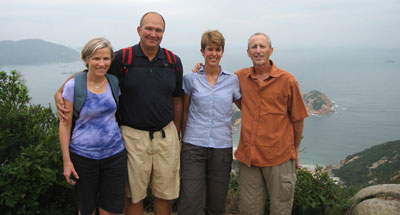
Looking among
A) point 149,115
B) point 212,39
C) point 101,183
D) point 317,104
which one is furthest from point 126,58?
point 317,104

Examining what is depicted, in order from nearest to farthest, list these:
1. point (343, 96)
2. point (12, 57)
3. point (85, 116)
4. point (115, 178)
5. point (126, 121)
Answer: point (85, 116) < point (115, 178) < point (126, 121) < point (12, 57) < point (343, 96)

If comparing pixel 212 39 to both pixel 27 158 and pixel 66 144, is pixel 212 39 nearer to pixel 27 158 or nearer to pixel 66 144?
pixel 66 144

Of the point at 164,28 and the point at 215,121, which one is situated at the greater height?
the point at 164,28

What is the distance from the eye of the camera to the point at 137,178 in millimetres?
2859

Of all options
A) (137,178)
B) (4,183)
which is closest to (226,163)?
(137,178)

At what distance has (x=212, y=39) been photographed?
3006 mm

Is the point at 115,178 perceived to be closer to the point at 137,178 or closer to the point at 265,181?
the point at 137,178

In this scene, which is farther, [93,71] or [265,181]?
[265,181]

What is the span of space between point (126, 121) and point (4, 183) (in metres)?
1.14

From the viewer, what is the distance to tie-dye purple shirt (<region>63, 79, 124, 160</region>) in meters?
2.45

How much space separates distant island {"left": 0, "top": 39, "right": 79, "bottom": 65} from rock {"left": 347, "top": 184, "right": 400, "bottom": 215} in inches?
3747

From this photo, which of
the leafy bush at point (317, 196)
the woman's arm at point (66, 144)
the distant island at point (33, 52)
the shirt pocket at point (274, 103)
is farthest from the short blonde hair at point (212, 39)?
the distant island at point (33, 52)

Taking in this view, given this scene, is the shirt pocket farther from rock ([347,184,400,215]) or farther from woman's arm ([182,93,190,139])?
rock ([347,184,400,215])

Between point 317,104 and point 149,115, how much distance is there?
308 ft
